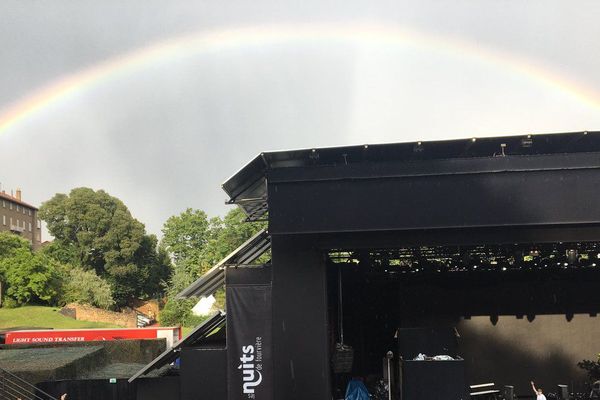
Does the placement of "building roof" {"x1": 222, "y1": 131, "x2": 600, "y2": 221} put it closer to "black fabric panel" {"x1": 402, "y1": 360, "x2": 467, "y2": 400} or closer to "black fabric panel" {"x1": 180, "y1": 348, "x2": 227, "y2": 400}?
"black fabric panel" {"x1": 180, "y1": 348, "x2": 227, "y2": 400}

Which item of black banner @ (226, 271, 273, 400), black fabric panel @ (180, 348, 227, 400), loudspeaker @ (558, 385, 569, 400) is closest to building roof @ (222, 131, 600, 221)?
black banner @ (226, 271, 273, 400)

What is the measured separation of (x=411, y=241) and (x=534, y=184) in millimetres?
2525

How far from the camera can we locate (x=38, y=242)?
86.1 meters

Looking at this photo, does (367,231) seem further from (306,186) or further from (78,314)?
(78,314)

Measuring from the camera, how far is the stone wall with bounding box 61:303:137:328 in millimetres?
48594

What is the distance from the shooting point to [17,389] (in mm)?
14531

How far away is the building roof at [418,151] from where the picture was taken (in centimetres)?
1080

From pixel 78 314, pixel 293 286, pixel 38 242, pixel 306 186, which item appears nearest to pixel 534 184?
pixel 306 186

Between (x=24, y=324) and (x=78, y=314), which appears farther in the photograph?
(x=78, y=314)

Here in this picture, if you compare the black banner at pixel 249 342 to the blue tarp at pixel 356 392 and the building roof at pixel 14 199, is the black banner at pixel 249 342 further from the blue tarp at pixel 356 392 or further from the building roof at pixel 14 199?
the building roof at pixel 14 199

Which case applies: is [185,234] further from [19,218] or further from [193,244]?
[19,218]

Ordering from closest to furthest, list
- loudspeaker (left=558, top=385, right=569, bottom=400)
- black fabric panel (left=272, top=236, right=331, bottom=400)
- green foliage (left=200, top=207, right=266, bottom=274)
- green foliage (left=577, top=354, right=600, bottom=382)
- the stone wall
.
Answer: black fabric panel (left=272, top=236, right=331, bottom=400)
loudspeaker (left=558, top=385, right=569, bottom=400)
green foliage (left=577, top=354, right=600, bottom=382)
the stone wall
green foliage (left=200, top=207, right=266, bottom=274)

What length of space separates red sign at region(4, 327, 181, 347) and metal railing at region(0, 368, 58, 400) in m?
11.5

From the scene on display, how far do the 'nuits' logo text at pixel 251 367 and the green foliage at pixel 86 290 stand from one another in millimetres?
43788
